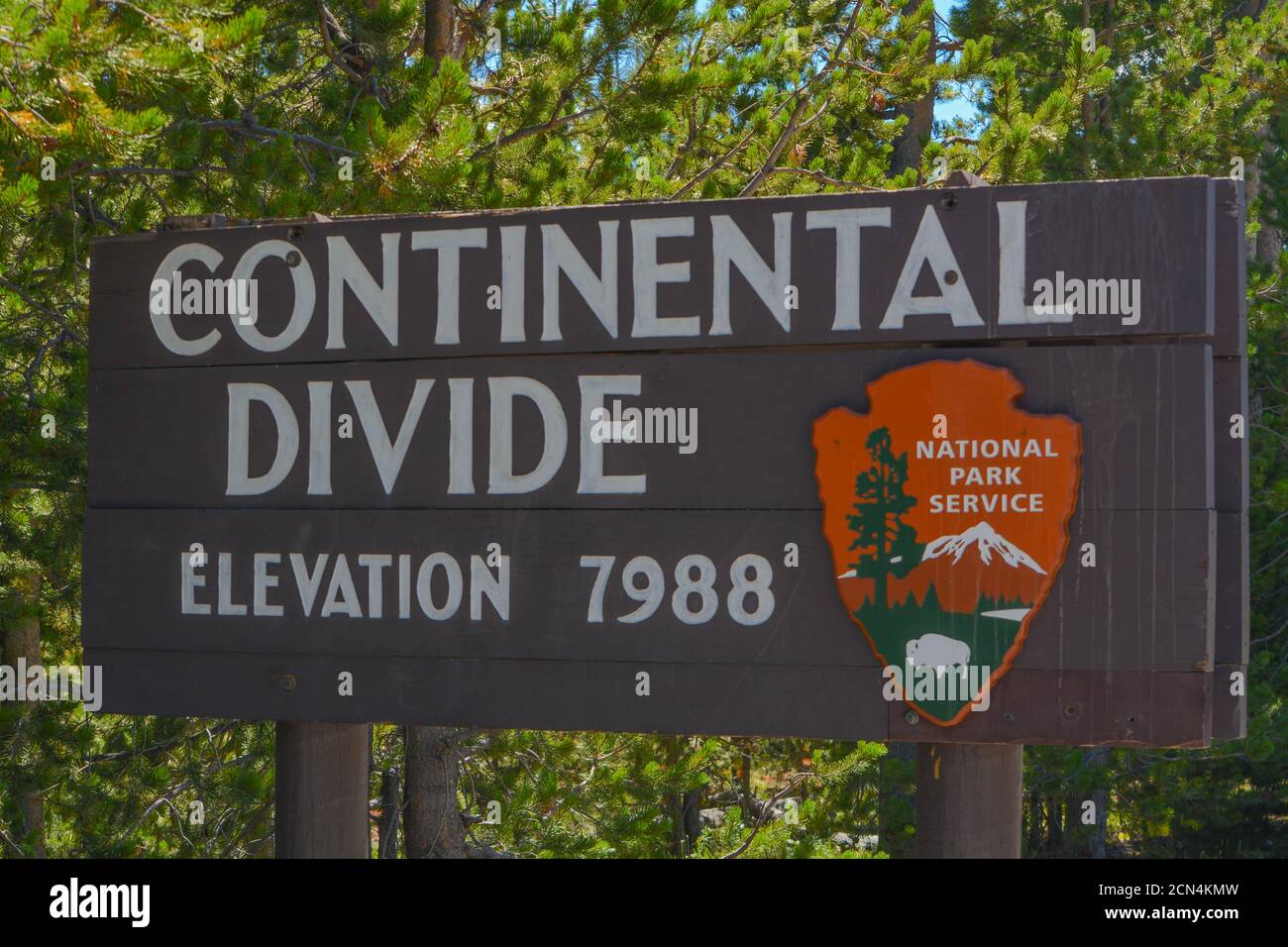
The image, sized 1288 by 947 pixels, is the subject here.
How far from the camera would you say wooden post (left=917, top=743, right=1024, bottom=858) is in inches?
111

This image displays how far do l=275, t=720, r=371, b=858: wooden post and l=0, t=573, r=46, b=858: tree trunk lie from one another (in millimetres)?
2455

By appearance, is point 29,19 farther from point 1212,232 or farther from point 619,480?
point 1212,232

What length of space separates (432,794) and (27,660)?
2.98 meters

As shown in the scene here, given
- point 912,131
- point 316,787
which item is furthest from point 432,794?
point 912,131

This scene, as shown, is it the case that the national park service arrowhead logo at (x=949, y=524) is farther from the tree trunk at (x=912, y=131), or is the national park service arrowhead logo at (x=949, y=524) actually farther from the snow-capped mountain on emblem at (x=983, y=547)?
the tree trunk at (x=912, y=131)

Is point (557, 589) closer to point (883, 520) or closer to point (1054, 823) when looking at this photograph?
point (883, 520)

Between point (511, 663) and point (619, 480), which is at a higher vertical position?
point (619, 480)

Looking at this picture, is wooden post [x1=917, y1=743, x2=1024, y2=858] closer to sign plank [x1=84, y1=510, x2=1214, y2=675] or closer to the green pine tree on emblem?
sign plank [x1=84, y1=510, x2=1214, y2=675]

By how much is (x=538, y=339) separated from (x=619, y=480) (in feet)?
1.23

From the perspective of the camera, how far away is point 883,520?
271 cm
